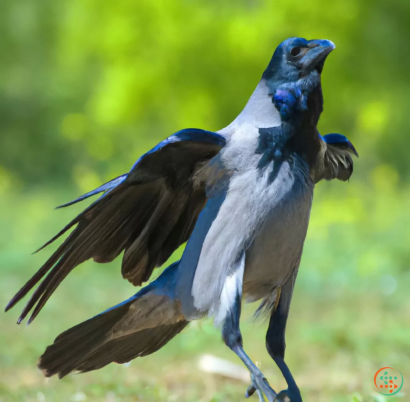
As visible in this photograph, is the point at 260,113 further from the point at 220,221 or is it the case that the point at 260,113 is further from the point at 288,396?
the point at 288,396

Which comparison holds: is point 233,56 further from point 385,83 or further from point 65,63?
point 65,63

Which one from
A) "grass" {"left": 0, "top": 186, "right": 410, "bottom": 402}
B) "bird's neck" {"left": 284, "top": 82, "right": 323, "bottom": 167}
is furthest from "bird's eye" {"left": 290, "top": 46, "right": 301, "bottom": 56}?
"grass" {"left": 0, "top": 186, "right": 410, "bottom": 402}

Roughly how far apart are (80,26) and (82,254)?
8.67m

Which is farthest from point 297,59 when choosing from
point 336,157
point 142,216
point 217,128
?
→ point 217,128

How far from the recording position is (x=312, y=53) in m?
2.71

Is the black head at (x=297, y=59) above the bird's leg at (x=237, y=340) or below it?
above

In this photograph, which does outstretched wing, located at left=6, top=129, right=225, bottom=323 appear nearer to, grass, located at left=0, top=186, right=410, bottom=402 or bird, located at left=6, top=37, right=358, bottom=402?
bird, located at left=6, top=37, right=358, bottom=402

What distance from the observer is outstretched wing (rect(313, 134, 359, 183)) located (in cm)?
303

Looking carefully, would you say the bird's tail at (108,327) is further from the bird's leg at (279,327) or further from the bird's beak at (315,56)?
the bird's beak at (315,56)

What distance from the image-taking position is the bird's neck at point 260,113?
2736mm

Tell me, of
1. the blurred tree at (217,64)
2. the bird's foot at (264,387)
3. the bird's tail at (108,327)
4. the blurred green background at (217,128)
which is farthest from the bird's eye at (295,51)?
the blurred tree at (217,64)

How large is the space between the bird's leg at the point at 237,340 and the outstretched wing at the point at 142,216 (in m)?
0.50

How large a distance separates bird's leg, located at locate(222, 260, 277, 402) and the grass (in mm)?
368

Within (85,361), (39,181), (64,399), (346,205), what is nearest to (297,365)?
(64,399)
